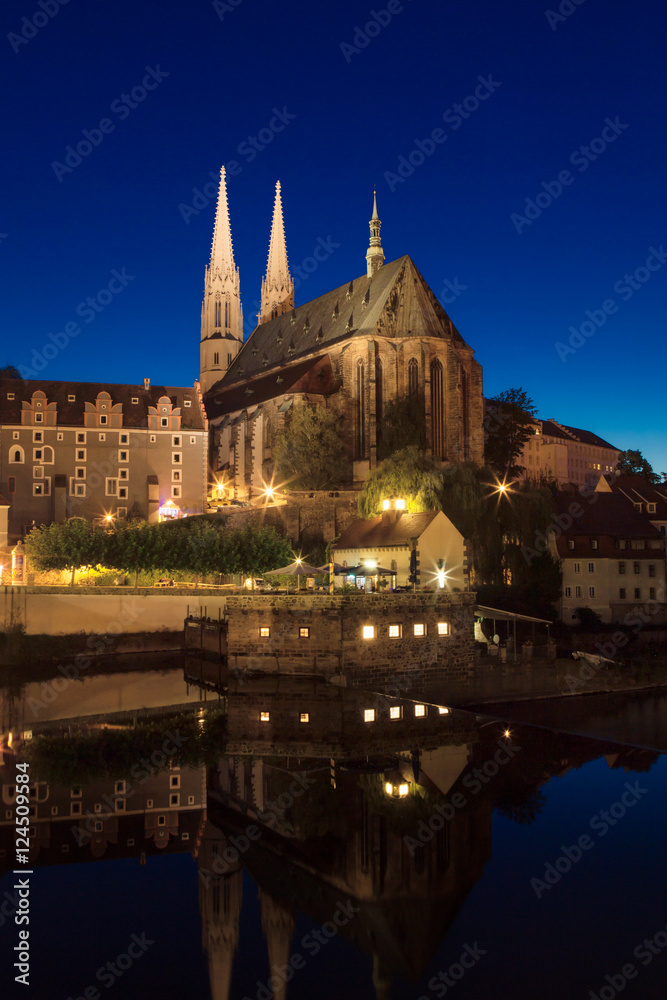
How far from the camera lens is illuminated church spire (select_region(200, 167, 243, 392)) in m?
101

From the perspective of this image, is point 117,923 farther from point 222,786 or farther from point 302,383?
point 302,383

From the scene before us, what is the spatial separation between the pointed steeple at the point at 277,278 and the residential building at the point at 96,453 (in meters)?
47.2

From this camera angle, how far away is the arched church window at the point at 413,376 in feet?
225

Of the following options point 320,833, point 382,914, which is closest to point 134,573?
point 320,833

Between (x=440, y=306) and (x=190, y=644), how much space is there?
4069cm

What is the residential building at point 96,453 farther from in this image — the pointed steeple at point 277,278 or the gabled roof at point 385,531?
the pointed steeple at point 277,278

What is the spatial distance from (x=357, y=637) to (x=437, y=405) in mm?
39047

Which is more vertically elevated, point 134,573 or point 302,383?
point 302,383

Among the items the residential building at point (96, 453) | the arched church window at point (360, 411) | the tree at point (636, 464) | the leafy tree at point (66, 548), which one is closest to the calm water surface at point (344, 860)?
the leafy tree at point (66, 548)

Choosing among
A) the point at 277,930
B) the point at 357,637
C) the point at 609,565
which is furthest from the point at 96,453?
the point at 277,930

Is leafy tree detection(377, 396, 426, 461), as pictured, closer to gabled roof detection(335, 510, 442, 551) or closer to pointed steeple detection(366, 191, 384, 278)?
gabled roof detection(335, 510, 442, 551)

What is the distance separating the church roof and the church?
4.6 inches

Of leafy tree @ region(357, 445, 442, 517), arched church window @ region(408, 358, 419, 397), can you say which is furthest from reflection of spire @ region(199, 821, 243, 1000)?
arched church window @ region(408, 358, 419, 397)

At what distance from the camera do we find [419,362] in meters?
68.3
